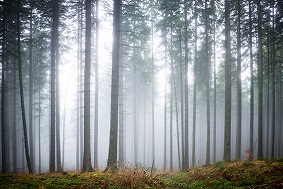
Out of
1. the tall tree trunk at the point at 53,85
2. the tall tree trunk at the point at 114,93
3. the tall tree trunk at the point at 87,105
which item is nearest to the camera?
the tall tree trunk at the point at 114,93

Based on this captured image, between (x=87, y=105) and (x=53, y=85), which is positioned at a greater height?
(x=53, y=85)

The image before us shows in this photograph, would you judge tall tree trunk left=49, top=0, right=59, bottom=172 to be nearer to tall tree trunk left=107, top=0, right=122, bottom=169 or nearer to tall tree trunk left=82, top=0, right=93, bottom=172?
tall tree trunk left=82, top=0, right=93, bottom=172

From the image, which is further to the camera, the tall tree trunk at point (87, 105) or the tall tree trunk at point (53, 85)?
the tall tree trunk at point (53, 85)

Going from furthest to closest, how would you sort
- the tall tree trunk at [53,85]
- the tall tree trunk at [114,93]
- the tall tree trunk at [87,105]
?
the tall tree trunk at [53,85]
the tall tree trunk at [87,105]
the tall tree trunk at [114,93]

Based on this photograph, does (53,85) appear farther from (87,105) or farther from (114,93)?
(114,93)

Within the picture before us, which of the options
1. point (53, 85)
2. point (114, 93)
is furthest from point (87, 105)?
point (53, 85)

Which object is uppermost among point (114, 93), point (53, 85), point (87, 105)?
point (53, 85)

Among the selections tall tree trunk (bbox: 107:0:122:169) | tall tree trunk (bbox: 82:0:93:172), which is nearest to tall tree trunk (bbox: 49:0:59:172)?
tall tree trunk (bbox: 82:0:93:172)

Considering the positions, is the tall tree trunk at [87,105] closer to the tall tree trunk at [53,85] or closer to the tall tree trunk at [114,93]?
the tall tree trunk at [114,93]

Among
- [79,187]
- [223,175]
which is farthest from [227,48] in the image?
[79,187]

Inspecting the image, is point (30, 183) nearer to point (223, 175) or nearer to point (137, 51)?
point (223, 175)

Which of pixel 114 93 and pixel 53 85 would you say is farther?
pixel 53 85

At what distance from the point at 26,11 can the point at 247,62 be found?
64.7ft

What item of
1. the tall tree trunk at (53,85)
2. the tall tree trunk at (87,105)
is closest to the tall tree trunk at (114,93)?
the tall tree trunk at (87,105)
